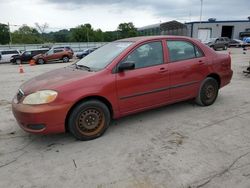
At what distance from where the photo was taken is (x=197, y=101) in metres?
5.51

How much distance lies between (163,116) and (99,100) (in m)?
1.58

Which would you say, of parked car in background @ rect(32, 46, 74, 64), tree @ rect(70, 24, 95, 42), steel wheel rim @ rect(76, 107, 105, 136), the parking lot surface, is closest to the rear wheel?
parked car in background @ rect(32, 46, 74, 64)

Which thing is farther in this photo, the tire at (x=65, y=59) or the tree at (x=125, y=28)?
the tree at (x=125, y=28)

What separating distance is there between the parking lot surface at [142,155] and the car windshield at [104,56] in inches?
46.7

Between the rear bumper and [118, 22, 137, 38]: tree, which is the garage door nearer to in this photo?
[118, 22, 137, 38]: tree

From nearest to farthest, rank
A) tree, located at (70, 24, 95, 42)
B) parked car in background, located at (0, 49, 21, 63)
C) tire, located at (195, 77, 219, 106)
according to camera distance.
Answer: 1. tire, located at (195, 77, 219, 106)
2. parked car in background, located at (0, 49, 21, 63)
3. tree, located at (70, 24, 95, 42)

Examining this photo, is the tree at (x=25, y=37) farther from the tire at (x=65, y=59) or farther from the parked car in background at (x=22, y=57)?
the tire at (x=65, y=59)

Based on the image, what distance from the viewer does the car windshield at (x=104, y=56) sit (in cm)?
432

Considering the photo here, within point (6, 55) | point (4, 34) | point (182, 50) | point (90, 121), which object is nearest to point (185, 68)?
point (182, 50)

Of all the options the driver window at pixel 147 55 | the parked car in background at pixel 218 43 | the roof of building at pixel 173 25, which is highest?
the roof of building at pixel 173 25

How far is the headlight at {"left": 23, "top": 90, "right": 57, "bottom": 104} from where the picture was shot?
3.62 m

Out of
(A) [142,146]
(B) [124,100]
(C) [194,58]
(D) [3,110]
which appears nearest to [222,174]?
(A) [142,146]

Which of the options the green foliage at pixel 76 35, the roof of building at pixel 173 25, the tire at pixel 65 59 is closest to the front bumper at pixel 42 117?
the tire at pixel 65 59

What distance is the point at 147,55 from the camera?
457cm
